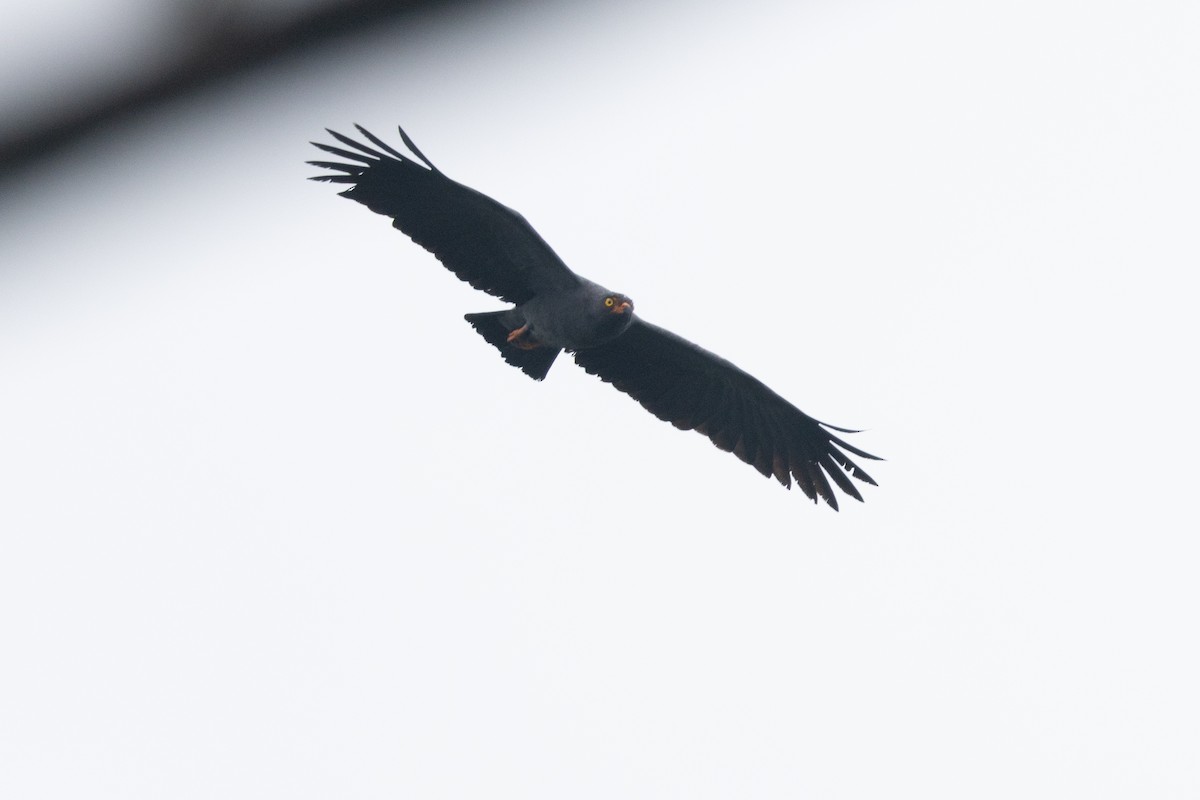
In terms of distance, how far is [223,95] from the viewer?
1147mm

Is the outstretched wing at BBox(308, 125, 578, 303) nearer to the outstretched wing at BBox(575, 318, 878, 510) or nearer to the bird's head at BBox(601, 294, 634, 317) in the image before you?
the bird's head at BBox(601, 294, 634, 317)

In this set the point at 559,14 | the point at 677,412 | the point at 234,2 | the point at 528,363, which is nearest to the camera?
the point at 234,2

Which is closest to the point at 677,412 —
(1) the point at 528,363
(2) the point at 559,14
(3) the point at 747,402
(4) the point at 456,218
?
(3) the point at 747,402

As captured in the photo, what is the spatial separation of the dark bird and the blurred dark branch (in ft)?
32.1

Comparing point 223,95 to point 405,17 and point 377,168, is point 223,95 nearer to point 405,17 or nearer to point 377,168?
point 405,17

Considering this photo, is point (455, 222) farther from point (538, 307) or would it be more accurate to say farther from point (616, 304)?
point (616, 304)

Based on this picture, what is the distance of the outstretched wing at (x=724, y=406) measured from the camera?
1326cm

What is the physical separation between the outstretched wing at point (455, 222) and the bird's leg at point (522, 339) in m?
0.30

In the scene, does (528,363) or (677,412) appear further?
(677,412)

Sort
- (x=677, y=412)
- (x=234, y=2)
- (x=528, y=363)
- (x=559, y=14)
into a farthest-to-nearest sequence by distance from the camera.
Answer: (x=677, y=412) < (x=528, y=363) < (x=559, y=14) < (x=234, y=2)

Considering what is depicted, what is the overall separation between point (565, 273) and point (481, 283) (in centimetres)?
77

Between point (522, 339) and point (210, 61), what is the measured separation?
11.2 metres

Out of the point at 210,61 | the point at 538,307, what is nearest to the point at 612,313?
the point at 538,307

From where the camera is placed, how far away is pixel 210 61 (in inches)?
43.4
